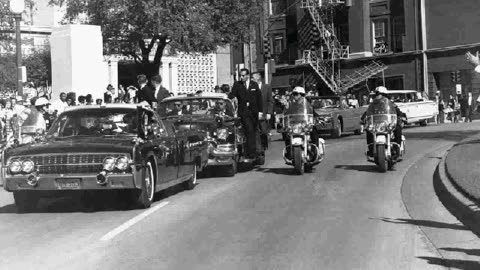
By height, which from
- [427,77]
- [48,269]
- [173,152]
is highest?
[427,77]

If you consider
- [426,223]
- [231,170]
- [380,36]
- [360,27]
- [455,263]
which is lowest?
[455,263]

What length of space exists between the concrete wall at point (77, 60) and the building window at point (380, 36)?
2678cm

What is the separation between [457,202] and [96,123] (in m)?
5.43

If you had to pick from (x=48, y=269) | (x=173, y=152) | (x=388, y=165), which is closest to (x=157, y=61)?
(x=388, y=165)

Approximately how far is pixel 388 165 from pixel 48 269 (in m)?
9.73

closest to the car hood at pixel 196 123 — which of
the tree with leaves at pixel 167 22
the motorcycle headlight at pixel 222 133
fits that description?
the motorcycle headlight at pixel 222 133

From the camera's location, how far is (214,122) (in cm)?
1440

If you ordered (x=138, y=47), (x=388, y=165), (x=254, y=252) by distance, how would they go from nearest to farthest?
(x=254, y=252)
(x=388, y=165)
(x=138, y=47)

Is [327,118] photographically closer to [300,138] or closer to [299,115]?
[299,115]

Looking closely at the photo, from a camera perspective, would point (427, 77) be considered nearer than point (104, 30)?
No

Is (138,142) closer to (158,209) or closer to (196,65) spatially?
(158,209)

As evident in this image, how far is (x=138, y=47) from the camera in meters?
32.9

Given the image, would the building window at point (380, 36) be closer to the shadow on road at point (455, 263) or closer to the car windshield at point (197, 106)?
the car windshield at point (197, 106)

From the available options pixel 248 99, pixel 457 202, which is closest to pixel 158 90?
pixel 248 99
